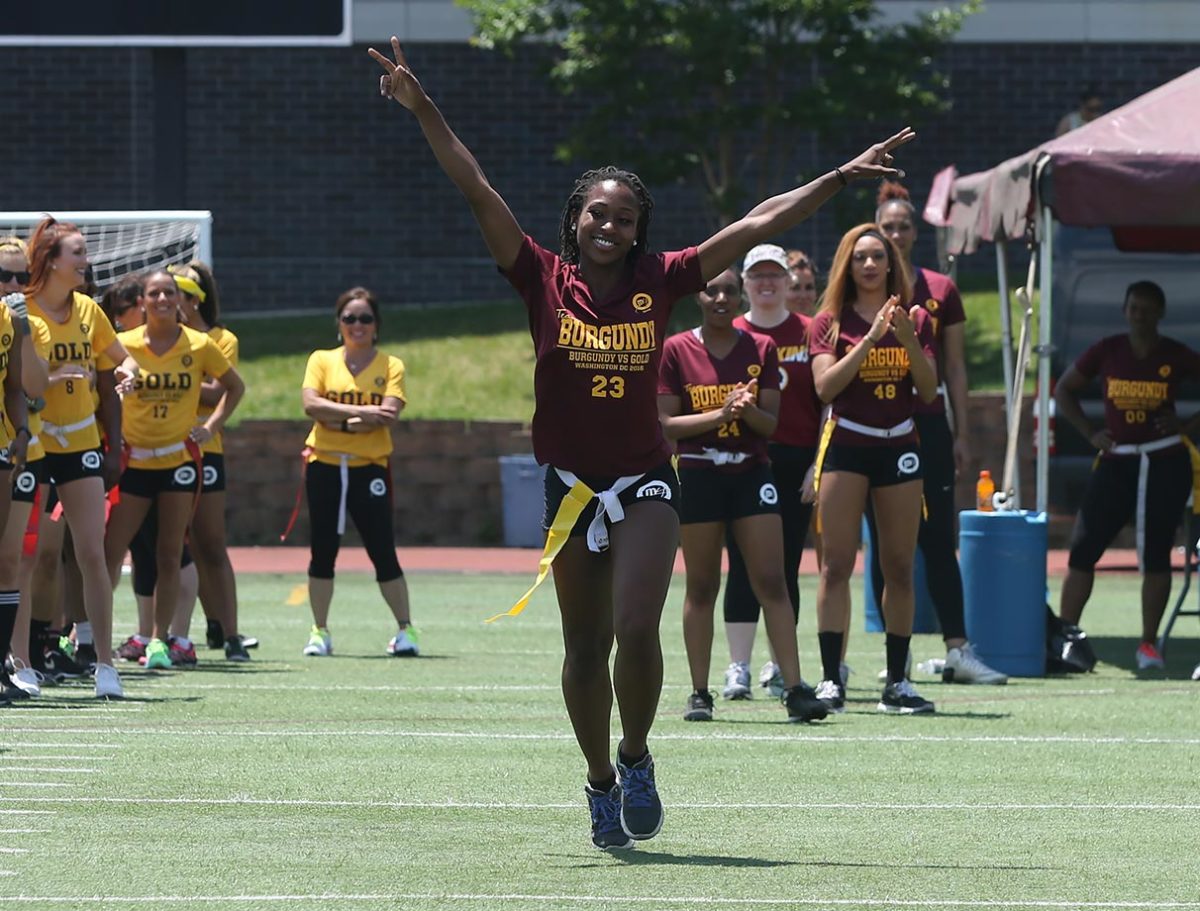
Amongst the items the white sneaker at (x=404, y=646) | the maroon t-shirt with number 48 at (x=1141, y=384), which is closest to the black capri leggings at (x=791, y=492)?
the maroon t-shirt with number 48 at (x=1141, y=384)

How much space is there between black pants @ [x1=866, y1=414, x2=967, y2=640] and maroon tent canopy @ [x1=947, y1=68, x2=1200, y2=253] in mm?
1306

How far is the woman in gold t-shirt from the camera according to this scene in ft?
38.3

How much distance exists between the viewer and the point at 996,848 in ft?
21.7

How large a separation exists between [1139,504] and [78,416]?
5.63m

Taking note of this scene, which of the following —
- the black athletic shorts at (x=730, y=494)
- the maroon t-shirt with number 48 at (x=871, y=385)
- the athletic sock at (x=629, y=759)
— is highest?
the maroon t-shirt with number 48 at (x=871, y=385)

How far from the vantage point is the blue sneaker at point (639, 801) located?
6.57 meters

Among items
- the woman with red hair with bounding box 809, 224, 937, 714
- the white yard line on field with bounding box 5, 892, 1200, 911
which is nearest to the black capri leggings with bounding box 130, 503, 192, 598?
the woman with red hair with bounding box 809, 224, 937, 714

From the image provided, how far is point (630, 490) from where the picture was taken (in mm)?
6656

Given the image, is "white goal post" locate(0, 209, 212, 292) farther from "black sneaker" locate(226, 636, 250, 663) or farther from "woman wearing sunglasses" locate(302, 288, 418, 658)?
"black sneaker" locate(226, 636, 250, 663)

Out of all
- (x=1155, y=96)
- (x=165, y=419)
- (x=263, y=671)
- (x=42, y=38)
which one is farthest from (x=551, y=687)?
(x=42, y=38)

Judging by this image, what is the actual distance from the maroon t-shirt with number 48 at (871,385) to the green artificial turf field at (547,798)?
1.26 m

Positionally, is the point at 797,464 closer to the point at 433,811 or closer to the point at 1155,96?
the point at 1155,96

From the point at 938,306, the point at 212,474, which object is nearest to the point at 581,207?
the point at 938,306

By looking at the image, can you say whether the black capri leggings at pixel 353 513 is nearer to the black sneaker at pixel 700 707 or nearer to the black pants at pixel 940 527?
the black pants at pixel 940 527
